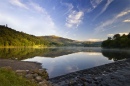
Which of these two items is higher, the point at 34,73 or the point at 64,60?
the point at 34,73

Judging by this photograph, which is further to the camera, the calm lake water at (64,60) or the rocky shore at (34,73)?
the calm lake water at (64,60)

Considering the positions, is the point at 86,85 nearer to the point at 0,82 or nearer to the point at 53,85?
the point at 53,85

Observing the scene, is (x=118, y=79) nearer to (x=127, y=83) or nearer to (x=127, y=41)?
(x=127, y=83)

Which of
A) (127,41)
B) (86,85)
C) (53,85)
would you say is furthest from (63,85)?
(127,41)

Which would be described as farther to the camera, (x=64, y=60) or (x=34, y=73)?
(x=64, y=60)

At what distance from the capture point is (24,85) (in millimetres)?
17859

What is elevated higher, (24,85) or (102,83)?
(24,85)

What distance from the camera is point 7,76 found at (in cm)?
Answer: 1778

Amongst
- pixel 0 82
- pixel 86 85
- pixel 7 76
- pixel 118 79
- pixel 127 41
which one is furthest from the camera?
pixel 127 41

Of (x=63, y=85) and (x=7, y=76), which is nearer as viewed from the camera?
(x=7, y=76)

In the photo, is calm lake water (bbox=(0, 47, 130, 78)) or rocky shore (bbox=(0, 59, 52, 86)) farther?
calm lake water (bbox=(0, 47, 130, 78))

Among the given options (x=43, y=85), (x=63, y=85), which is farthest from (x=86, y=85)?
(x=43, y=85)

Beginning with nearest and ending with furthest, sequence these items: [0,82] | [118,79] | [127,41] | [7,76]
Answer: [0,82], [7,76], [118,79], [127,41]

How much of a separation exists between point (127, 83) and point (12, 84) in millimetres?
19111
